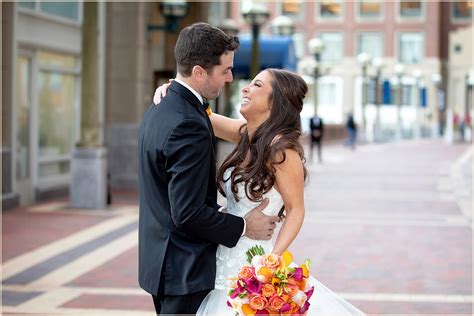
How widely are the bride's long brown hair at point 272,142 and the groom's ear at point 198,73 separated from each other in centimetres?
37

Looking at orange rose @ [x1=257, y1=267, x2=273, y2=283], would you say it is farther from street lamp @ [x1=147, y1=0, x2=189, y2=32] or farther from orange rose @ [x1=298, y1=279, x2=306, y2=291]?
street lamp @ [x1=147, y1=0, x2=189, y2=32]

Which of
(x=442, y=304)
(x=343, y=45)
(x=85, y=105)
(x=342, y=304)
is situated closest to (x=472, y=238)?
(x=442, y=304)

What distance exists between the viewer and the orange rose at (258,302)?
361 cm

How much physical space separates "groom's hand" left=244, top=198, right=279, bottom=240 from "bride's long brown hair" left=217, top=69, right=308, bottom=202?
63mm

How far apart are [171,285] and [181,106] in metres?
0.73

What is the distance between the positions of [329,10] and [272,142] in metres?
73.8

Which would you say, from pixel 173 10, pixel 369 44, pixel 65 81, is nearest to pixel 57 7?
pixel 65 81

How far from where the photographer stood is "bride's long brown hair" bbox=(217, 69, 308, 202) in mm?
3873

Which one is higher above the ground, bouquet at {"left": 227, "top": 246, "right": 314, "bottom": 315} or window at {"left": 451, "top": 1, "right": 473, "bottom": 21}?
window at {"left": 451, "top": 1, "right": 473, "bottom": 21}

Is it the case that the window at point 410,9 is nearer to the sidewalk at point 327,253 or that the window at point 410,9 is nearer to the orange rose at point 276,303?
the sidewalk at point 327,253

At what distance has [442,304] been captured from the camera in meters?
8.15

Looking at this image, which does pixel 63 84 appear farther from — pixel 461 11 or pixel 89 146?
pixel 461 11

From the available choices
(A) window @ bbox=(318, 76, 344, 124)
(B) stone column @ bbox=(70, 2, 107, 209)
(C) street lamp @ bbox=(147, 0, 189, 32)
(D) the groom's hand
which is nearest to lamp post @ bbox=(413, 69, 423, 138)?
(A) window @ bbox=(318, 76, 344, 124)

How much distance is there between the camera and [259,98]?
3984mm
